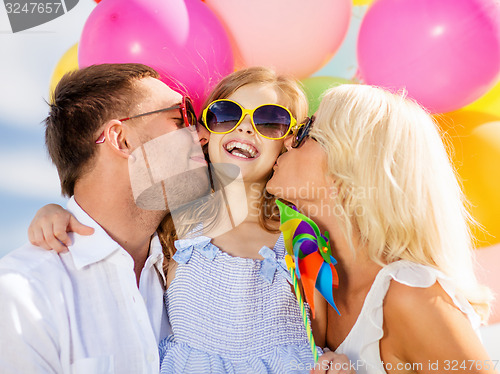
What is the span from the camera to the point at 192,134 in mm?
2654

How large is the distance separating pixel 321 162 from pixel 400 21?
89 centimetres

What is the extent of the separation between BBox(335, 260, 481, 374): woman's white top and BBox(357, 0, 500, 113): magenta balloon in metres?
1.02

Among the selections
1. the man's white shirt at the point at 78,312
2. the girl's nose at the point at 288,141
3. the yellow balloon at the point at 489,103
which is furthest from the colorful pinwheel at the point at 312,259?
the yellow balloon at the point at 489,103

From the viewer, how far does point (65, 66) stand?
2.90 m

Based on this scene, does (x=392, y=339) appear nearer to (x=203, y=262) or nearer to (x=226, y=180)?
(x=203, y=262)

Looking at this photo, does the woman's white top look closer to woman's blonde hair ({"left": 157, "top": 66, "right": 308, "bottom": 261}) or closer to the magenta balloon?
woman's blonde hair ({"left": 157, "top": 66, "right": 308, "bottom": 261})

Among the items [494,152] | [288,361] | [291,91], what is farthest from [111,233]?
[494,152]

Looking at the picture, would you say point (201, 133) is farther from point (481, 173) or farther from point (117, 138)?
point (481, 173)

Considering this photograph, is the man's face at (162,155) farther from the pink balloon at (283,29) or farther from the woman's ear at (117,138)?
the pink balloon at (283,29)

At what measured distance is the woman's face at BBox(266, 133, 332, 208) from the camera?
7.11 ft

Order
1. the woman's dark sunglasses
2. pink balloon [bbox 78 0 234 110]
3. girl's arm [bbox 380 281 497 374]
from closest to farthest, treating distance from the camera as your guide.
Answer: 1. girl's arm [bbox 380 281 497 374]
2. the woman's dark sunglasses
3. pink balloon [bbox 78 0 234 110]

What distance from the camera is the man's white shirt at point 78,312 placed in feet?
6.12

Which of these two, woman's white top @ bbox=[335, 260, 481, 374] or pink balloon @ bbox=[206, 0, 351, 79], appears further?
pink balloon @ bbox=[206, 0, 351, 79]

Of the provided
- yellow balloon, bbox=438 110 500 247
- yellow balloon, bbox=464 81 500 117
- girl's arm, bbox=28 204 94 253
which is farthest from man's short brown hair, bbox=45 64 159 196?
yellow balloon, bbox=464 81 500 117
